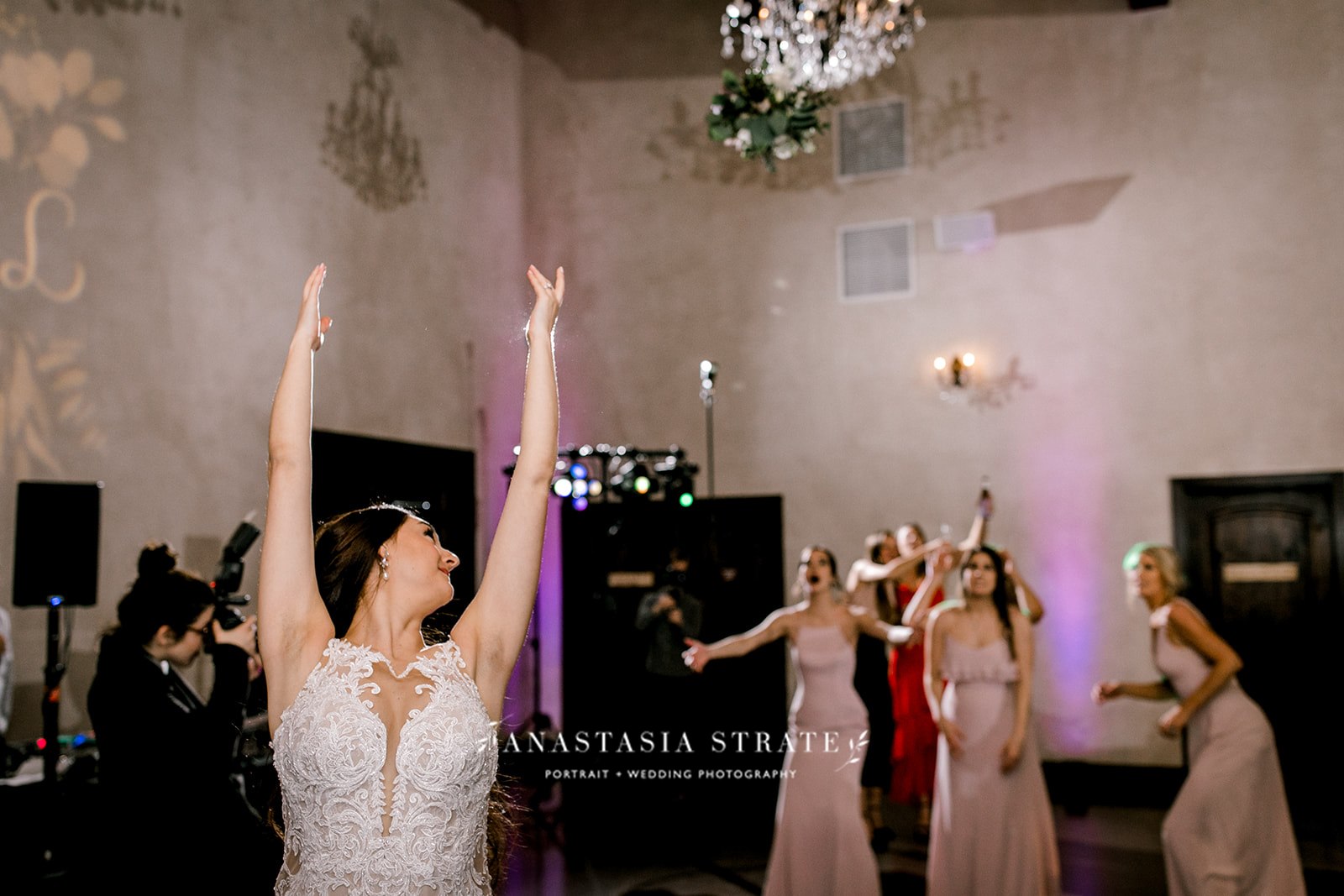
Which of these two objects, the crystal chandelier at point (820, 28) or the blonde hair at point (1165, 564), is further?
the crystal chandelier at point (820, 28)

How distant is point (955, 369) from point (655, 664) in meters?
3.11

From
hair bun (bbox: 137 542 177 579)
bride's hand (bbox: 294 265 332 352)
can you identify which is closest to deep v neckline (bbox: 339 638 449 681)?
bride's hand (bbox: 294 265 332 352)

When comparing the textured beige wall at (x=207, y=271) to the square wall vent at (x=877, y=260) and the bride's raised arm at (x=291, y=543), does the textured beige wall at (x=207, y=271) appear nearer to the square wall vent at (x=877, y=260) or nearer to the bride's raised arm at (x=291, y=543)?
the bride's raised arm at (x=291, y=543)

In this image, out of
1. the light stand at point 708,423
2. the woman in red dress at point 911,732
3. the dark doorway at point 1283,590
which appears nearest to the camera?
the woman in red dress at point 911,732

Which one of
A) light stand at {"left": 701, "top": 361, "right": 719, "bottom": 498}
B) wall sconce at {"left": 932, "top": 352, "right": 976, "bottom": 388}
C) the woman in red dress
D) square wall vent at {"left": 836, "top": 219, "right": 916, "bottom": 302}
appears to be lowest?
the woman in red dress

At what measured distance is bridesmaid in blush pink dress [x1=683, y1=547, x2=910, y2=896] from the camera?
13.7 feet

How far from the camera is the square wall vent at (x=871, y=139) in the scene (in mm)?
8000

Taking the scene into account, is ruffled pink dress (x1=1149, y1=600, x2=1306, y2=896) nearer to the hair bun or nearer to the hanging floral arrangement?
the hanging floral arrangement

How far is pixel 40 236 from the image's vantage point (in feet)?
15.3

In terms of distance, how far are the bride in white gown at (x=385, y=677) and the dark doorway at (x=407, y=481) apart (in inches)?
134

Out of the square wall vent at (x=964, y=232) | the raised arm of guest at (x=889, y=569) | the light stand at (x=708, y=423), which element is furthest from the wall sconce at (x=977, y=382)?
the raised arm of guest at (x=889, y=569)

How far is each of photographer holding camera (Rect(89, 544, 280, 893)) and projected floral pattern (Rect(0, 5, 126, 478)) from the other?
1821 mm

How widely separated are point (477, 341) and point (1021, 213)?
4.24 metres

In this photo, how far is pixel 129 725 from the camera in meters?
3.05
